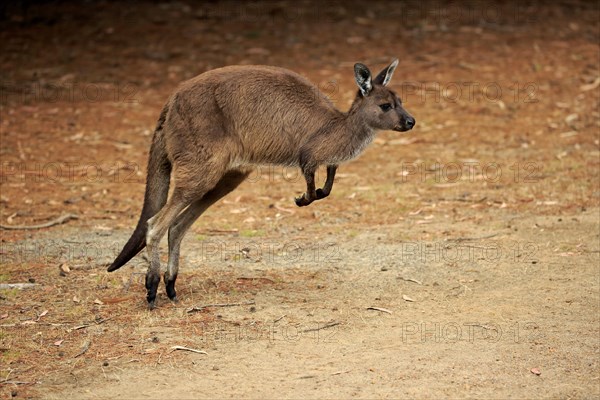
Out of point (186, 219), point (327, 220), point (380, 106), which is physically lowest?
point (327, 220)

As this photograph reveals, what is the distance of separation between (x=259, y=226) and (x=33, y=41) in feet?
26.5

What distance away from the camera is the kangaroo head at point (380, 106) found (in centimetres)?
730

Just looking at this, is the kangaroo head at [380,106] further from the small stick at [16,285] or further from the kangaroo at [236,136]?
the small stick at [16,285]

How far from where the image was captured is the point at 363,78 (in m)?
7.34

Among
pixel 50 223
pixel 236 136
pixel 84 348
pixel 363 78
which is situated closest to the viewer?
pixel 84 348

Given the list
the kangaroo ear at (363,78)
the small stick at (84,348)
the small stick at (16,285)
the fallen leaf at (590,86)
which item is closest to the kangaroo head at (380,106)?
the kangaroo ear at (363,78)

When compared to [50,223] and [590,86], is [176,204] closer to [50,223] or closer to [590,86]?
[50,223]

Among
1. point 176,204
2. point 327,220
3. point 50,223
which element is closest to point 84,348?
point 176,204

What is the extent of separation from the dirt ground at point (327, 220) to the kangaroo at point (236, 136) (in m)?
0.69

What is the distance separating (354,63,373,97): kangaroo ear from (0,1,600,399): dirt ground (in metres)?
1.59

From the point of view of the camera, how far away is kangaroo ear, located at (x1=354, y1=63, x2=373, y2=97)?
286 inches

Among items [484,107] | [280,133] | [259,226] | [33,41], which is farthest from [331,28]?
[280,133]

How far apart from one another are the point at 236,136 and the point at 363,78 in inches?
42.9

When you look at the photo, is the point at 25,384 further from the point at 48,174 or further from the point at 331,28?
the point at 331,28
